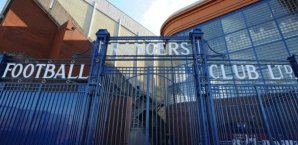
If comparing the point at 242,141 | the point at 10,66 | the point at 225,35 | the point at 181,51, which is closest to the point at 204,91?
the point at 181,51

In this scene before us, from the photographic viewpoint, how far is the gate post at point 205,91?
552cm

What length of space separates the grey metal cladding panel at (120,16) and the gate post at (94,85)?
718 inches

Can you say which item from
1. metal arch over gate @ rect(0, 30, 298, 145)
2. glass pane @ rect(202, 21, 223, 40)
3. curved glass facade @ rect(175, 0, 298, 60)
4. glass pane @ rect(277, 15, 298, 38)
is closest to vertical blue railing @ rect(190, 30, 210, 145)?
metal arch over gate @ rect(0, 30, 298, 145)

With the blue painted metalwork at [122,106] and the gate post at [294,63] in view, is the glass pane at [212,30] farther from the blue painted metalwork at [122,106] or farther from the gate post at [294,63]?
the blue painted metalwork at [122,106]

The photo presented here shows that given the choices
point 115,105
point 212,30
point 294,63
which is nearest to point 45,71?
point 115,105

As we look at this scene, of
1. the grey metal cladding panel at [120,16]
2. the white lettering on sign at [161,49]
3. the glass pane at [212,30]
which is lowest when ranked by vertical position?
the white lettering on sign at [161,49]

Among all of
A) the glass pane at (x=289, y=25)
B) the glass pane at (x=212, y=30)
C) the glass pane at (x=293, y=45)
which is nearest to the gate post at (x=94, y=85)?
the glass pane at (x=212, y=30)

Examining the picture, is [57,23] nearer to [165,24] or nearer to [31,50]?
[31,50]

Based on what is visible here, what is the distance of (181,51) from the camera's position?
7.32 metres

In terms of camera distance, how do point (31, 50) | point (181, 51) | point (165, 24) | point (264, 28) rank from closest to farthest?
point (181, 51) < point (31, 50) < point (264, 28) < point (165, 24)

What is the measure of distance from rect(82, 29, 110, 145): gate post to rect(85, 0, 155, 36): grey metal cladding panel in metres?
18.2

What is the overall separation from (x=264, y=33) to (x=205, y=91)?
8.62 meters

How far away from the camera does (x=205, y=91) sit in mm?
6133

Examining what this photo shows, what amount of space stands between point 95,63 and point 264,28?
35.3 ft
